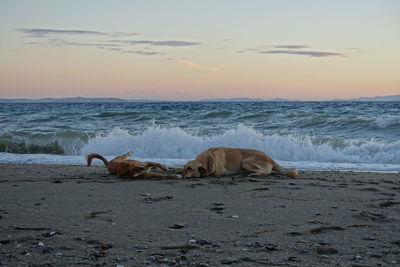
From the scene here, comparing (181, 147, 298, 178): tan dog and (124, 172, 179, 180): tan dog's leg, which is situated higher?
(181, 147, 298, 178): tan dog

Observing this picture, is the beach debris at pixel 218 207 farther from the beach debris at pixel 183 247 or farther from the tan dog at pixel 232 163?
the tan dog at pixel 232 163

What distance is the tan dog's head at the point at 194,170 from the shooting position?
24.6 feet

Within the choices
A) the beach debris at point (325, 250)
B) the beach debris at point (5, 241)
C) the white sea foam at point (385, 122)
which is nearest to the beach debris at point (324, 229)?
the beach debris at point (325, 250)

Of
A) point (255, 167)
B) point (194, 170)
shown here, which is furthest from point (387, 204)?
point (194, 170)

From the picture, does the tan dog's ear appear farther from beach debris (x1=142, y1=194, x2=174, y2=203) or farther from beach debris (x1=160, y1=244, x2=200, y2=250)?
beach debris (x1=160, y1=244, x2=200, y2=250)

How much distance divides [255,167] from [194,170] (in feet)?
3.76

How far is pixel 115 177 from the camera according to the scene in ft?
24.8

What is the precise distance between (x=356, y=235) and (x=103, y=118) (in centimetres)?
2208

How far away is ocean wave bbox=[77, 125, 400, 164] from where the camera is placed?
11.6m

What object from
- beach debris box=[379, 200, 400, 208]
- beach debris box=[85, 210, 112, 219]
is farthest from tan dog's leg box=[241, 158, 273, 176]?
beach debris box=[85, 210, 112, 219]

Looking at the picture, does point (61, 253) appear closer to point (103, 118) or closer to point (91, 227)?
point (91, 227)

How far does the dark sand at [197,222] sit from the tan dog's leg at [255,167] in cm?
93

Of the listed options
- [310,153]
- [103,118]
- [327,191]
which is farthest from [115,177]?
[103,118]

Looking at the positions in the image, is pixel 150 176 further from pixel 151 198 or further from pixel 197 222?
pixel 197 222
